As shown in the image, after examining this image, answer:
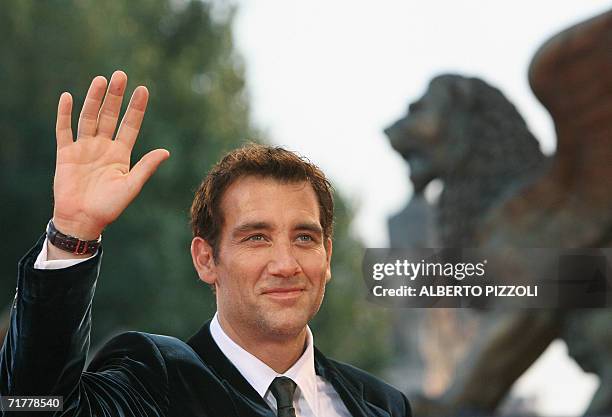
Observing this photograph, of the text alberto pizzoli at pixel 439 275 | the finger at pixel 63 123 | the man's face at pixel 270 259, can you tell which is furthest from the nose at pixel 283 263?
the text alberto pizzoli at pixel 439 275

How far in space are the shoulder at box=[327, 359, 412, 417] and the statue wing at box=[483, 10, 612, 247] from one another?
3.70m

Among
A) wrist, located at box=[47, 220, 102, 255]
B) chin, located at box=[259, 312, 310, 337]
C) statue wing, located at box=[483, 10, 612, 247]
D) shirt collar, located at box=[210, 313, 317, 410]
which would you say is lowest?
shirt collar, located at box=[210, 313, 317, 410]

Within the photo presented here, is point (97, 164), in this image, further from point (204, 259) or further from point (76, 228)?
point (204, 259)

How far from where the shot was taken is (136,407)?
64.3 inches

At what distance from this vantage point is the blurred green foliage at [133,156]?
46.2 ft

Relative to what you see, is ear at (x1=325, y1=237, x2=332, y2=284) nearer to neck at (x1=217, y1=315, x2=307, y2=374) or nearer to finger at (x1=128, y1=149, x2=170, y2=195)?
neck at (x1=217, y1=315, x2=307, y2=374)

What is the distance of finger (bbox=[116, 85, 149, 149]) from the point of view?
166cm

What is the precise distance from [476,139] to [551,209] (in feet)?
2.38

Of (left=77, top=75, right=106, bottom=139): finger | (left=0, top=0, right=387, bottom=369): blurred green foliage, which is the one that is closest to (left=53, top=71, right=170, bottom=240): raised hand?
(left=77, top=75, right=106, bottom=139): finger

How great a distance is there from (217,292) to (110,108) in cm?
40

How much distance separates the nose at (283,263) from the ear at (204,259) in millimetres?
146

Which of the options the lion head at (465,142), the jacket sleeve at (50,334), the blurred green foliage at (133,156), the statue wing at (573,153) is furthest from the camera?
the blurred green foliage at (133,156)

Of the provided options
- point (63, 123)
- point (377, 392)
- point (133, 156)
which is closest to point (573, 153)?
point (377, 392)

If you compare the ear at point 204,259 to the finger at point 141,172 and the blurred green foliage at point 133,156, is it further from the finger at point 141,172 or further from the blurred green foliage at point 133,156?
the blurred green foliage at point 133,156
